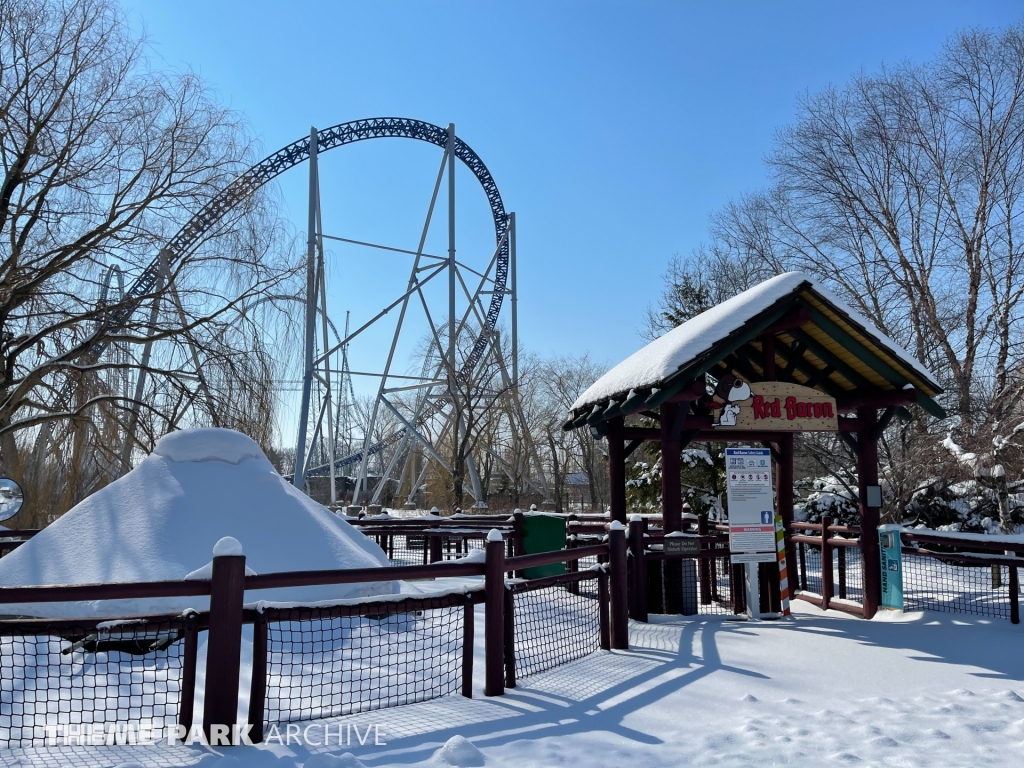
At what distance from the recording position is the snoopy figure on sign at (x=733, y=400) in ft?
27.9

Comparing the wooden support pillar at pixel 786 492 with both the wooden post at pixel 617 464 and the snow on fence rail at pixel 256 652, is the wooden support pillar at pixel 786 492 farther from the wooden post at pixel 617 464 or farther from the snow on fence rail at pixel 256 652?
the snow on fence rail at pixel 256 652

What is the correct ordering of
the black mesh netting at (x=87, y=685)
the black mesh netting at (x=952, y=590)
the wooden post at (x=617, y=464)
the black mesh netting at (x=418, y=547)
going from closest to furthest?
the black mesh netting at (x=87, y=685) < the black mesh netting at (x=952, y=590) < the wooden post at (x=617, y=464) < the black mesh netting at (x=418, y=547)

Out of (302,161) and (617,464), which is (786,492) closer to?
(617,464)

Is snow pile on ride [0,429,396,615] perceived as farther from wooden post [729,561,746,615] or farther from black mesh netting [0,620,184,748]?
wooden post [729,561,746,615]

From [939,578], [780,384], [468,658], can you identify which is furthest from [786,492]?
[468,658]

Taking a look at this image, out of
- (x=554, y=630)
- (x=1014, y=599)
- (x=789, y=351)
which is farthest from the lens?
(x=789, y=351)

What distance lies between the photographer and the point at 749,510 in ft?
28.4

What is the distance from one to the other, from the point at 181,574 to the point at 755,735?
488cm

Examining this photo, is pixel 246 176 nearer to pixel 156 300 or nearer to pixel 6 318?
pixel 156 300

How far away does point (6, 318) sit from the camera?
10.1m

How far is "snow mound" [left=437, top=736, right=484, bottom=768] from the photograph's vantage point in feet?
13.0

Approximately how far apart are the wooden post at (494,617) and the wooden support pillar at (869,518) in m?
4.95

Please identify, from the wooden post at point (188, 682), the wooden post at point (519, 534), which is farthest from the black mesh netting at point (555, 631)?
the wooden post at point (188, 682)

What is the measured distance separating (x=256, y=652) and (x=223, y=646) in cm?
23
